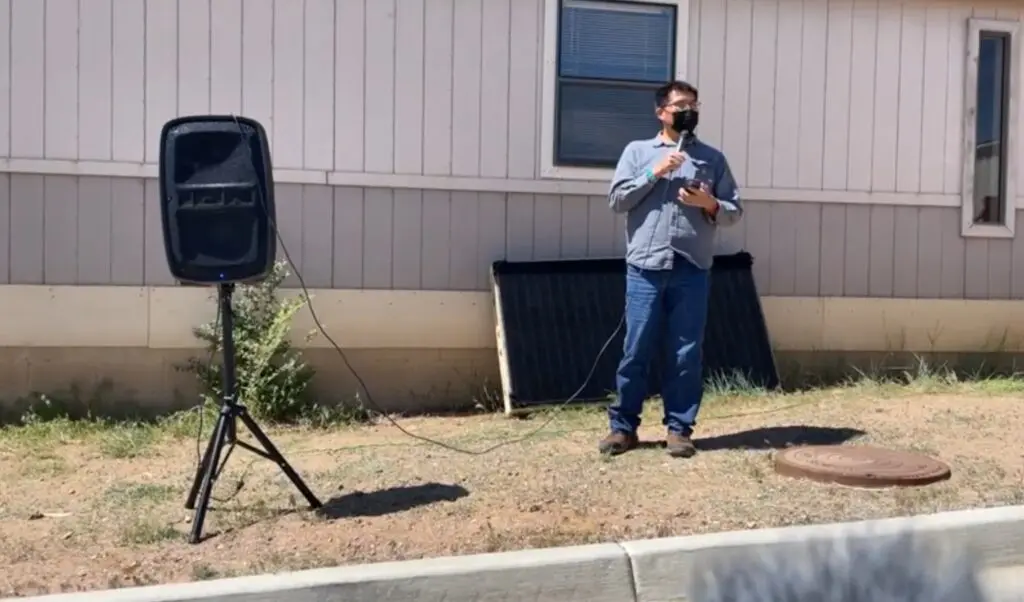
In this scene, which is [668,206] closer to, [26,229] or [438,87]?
[438,87]

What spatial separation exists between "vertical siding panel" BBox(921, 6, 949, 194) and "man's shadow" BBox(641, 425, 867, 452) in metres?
2.85

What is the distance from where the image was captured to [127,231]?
23.1ft

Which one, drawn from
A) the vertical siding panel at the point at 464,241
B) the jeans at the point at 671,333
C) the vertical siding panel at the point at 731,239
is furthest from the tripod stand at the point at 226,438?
the vertical siding panel at the point at 731,239

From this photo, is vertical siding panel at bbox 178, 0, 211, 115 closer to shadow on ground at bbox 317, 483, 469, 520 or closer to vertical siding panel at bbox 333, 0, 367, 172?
vertical siding panel at bbox 333, 0, 367, 172

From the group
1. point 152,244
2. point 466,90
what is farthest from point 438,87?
point 152,244

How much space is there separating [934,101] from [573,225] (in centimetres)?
294

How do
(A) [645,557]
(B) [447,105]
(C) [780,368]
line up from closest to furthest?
(A) [645,557]
(B) [447,105]
(C) [780,368]

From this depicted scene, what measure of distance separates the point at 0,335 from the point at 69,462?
1.29m

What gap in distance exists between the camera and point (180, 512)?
4969 millimetres

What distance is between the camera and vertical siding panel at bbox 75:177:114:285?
274 inches

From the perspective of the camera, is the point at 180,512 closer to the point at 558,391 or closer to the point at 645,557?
the point at 645,557

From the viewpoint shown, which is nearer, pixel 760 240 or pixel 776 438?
pixel 776 438

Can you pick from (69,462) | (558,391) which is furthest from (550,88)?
(69,462)

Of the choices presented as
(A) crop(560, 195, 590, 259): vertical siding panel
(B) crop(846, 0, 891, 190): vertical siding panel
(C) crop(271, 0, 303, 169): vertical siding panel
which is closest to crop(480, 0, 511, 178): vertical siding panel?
(A) crop(560, 195, 590, 259): vertical siding panel
